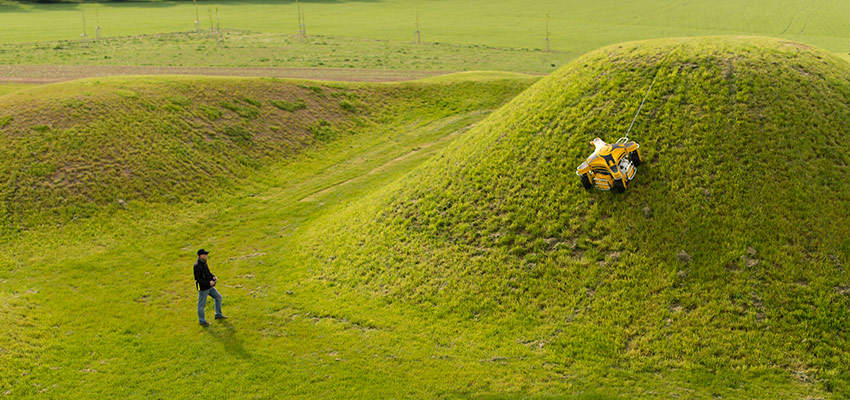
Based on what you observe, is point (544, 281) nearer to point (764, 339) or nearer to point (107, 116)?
point (764, 339)

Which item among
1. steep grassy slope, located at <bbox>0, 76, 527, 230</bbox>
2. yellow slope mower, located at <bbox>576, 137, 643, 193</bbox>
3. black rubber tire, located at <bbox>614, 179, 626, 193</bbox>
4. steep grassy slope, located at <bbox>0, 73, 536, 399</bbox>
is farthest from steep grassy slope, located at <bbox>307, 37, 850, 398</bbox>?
steep grassy slope, located at <bbox>0, 76, 527, 230</bbox>

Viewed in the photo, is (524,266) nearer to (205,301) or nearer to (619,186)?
(619,186)

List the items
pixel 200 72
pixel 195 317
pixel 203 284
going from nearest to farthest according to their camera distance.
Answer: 1. pixel 203 284
2. pixel 195 317
3. pixel 200 72

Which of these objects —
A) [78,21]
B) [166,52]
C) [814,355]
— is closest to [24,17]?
[78,21]

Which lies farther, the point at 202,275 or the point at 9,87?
the point at 9,87

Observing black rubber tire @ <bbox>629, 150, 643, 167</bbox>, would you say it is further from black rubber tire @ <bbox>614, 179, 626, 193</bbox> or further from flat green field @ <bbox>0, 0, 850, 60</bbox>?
flat green field @ <bbox>0, 0, 850, 60</bbox>

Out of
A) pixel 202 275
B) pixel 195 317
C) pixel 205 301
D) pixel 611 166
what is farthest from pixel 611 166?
pixel 195 317
